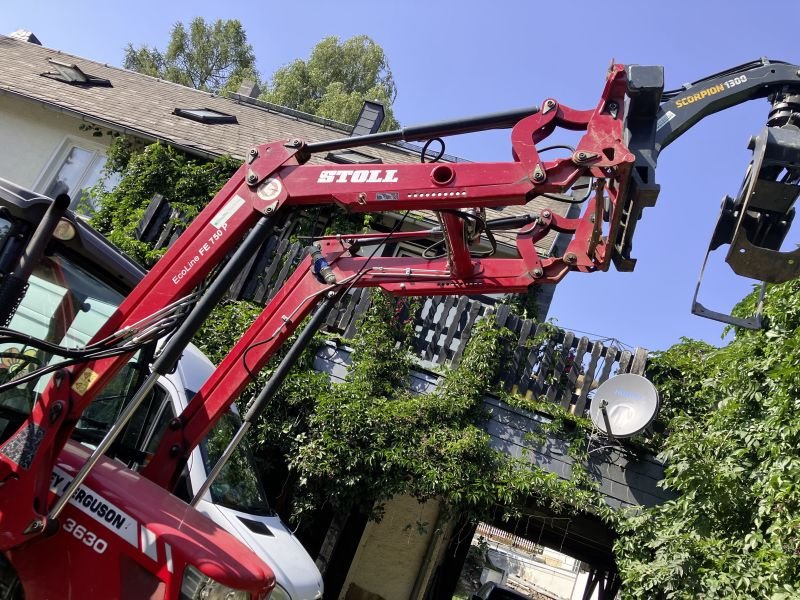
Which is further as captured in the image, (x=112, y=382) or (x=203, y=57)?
(x=203, y=57)

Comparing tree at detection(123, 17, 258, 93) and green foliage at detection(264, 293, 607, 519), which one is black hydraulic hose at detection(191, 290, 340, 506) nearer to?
green foliage at detection(264, 293, 607, 519)

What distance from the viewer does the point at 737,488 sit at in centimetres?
753

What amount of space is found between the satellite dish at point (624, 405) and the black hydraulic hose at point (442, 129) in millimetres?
5138

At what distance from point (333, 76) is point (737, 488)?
34.7m

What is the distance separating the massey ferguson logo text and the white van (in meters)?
1.30

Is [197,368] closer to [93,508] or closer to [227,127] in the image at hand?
[93,508]

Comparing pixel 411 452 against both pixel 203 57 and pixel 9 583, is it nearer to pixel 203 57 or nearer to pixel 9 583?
pixel 9 583

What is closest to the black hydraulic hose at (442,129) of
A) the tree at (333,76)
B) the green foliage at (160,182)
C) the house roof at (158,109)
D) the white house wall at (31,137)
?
the house roof at (158,109)

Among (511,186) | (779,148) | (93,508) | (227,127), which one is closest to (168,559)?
(93,508)

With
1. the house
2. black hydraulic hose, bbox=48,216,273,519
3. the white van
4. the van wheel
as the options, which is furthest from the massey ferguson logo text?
the house

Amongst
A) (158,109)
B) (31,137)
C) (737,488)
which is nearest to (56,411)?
(737,488)

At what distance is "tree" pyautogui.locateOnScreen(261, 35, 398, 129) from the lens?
37.8 meters

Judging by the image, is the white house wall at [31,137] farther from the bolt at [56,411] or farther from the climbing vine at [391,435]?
the bolt at [56,411]

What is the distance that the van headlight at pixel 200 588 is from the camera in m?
3.42
